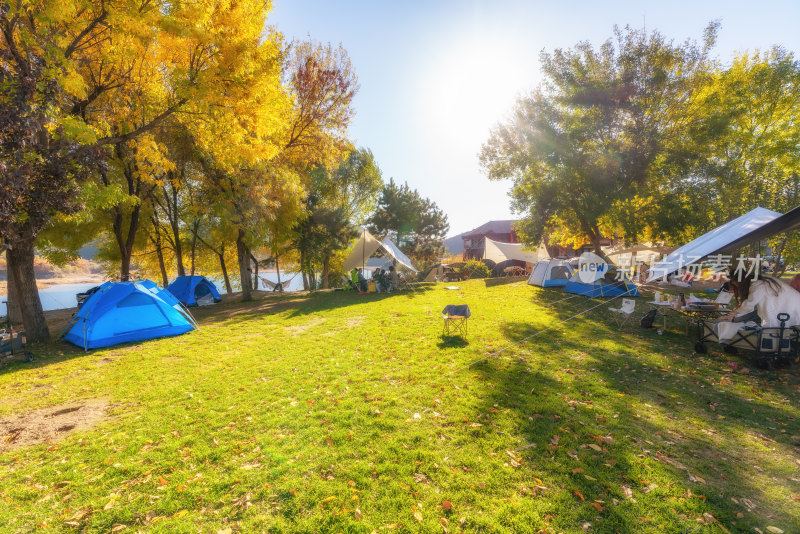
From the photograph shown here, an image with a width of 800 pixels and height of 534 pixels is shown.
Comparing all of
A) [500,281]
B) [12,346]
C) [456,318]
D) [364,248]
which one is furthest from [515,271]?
[12,346]

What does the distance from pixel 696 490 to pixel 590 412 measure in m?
1.52

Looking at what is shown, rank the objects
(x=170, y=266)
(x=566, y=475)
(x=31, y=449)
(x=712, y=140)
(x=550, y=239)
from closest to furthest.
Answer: (x=566, y=475)
(x=31, y=449)
(x=712, y=140)
(x=550, y=239)
(x=170, y=266)

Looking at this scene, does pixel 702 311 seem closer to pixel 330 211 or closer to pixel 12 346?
pixel 12 346

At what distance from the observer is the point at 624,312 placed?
33.7 feet

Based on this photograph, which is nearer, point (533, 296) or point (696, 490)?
point (696, 490)

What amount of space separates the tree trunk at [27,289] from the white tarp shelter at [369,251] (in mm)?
14344

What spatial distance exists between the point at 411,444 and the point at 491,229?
50.7 metres

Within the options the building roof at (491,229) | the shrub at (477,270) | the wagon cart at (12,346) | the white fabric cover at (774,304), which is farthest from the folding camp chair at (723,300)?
the building roof at (491,229)

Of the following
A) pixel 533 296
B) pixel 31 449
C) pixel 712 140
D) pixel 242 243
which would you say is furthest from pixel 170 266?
pixel 712 140

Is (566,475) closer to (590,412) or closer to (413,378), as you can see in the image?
(590,412)

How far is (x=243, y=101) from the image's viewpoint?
8.40 meters

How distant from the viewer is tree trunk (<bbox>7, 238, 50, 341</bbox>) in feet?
28.3

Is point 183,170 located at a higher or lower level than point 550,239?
higher

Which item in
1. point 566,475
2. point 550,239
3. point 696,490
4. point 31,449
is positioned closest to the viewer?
point 696,490
